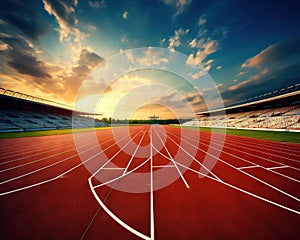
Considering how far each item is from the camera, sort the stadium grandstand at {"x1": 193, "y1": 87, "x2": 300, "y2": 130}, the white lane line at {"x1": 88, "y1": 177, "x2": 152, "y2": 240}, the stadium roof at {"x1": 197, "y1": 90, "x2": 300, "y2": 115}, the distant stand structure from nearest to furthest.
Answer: the white lane line at {"x1": 88, "y1": 177, "x2": 152, "y2": 240} < the stadium grandstand at {"x1": 193, "y1": 87, "x2": 300, "y2": 130} < the stadium roof at {"x1": 197, "y1": 90, "x2": 300, "y2": 115} < the distant stand structure

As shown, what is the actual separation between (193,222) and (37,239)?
3127 mm

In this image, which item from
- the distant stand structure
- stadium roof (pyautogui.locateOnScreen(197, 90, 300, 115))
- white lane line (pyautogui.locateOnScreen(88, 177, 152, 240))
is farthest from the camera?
the distant stand structure

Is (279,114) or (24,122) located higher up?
(24,122)

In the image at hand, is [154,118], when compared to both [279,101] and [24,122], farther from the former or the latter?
[24,122]

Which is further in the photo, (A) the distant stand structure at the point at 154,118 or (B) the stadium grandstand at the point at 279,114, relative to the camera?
(A) the distant stand structure at the point at 154,118

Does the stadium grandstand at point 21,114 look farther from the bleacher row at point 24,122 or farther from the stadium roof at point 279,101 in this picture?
the stadium roof at point 279,101

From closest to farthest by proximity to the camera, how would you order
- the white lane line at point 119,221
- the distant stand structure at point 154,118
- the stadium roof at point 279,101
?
the white lane line at point 119,221, the stadium roof at point 279,101, the distant stand structure at point 154,118

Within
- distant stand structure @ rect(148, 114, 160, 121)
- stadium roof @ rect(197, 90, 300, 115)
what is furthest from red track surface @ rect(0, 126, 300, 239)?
distant stand structure @ rect(148, 114, 160, 121)

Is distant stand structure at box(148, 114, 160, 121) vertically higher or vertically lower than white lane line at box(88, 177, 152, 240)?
higher

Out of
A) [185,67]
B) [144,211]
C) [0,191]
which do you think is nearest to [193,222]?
[144,211]

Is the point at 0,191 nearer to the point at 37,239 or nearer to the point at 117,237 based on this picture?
the point at 37,239

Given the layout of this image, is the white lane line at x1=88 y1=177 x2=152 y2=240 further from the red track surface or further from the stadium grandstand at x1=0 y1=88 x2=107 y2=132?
the stadium grandstand at x1=0 y1=88 x2=107 y2=132

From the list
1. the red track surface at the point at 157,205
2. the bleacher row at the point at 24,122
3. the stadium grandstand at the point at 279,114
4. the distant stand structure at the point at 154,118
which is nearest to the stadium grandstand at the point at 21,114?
the bleacher row at the point at 24,122

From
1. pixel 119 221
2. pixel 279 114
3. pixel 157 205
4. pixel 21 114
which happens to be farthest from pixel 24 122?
pixel 279 114
